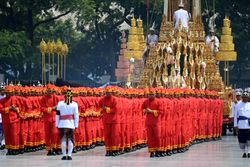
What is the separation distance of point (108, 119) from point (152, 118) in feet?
4.04

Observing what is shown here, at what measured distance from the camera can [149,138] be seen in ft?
114

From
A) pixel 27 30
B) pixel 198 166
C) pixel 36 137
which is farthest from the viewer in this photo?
pixel 27 30

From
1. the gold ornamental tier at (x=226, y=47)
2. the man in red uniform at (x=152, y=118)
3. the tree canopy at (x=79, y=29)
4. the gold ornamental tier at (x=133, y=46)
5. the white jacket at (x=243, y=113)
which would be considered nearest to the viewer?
the man in red uniform at (x=152, y=118)

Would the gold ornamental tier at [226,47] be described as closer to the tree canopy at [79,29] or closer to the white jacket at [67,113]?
the tree canopy at [79,29]

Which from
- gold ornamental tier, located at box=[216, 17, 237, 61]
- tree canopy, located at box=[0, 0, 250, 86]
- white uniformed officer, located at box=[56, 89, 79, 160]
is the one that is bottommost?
white uniformed officer, located at box=[56, 89, 79, 160]

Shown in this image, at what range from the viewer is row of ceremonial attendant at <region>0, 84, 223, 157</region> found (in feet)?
115

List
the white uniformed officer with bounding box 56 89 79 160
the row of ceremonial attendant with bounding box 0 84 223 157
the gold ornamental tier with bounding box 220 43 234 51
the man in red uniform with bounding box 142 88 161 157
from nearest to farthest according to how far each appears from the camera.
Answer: the white uniformed officer with bounding box 56 89 79 160, the man in red uniform with bounding box 142 88 161 157, the row of ceremonial attendant with bounding box 0 84 223 157, the gold ornamental tier with bounding box 220 43 234 51

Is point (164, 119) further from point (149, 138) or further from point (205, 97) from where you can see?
point (205, 97)

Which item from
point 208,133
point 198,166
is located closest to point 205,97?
point 208,133

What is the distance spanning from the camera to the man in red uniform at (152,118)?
34.6 meters

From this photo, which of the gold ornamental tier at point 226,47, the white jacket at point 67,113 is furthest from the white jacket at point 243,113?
the gold ornamental tier at point 226,47

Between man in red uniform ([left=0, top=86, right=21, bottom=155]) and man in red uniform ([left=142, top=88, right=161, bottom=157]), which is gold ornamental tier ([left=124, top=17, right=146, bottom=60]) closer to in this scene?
man in red uniform ([left=0, top=86, right=21, bottom=155])

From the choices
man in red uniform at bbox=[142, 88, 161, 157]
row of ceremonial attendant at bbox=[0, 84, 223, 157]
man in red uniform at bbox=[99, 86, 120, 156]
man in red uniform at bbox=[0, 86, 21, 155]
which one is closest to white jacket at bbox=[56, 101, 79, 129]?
row of ceremonial attendant at bbox=[0, 84, 223, 157]

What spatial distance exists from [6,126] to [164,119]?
4037mm
